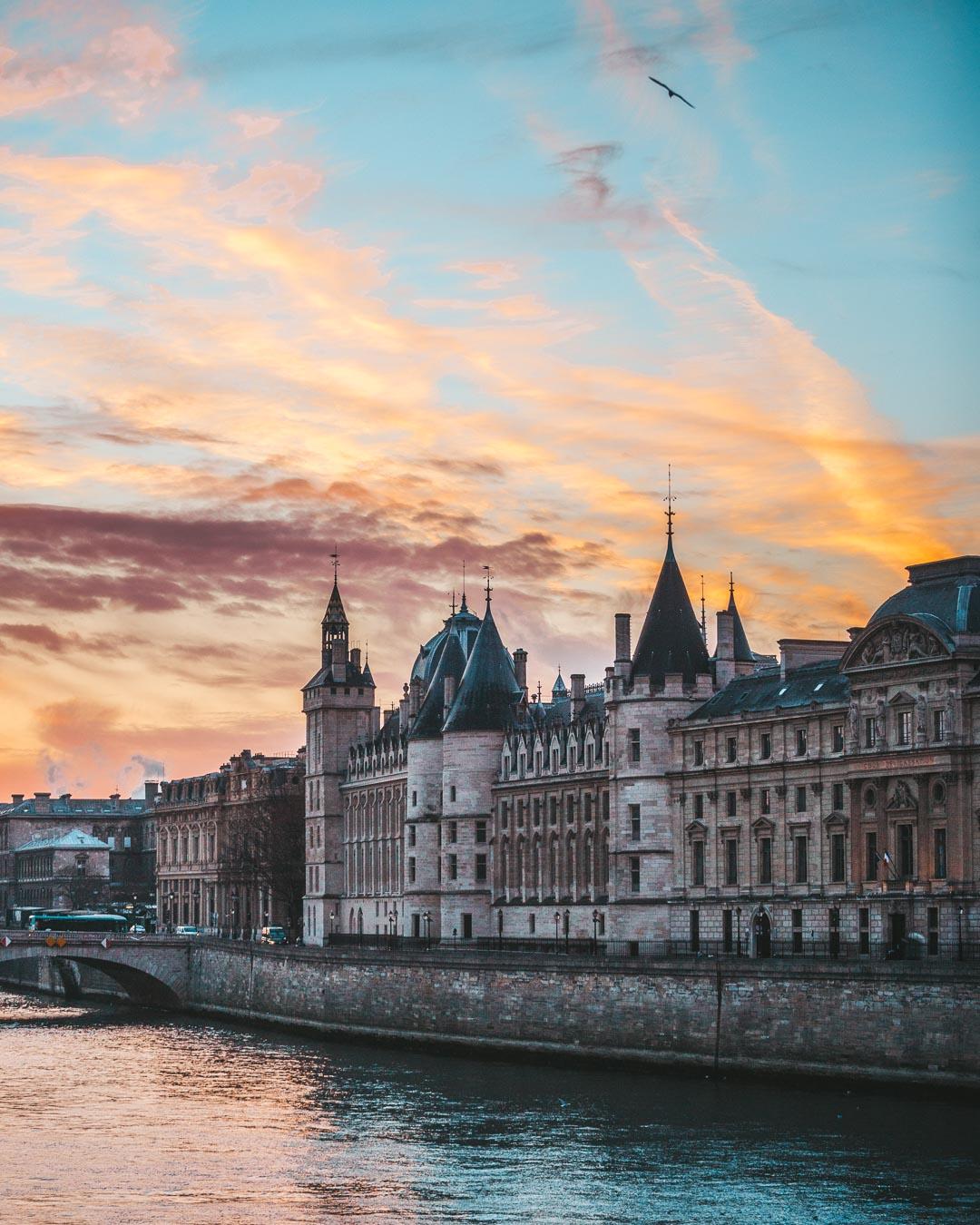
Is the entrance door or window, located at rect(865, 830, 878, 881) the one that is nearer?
window, located at rect(865, 830, 878, 881)

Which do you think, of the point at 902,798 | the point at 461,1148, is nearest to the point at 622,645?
the point at 902,798

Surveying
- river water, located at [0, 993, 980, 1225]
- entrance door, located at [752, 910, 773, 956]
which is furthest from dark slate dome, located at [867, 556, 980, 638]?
river water, located at [0, 993, 980, 1225]

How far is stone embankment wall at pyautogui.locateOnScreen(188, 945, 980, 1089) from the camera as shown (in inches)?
2854

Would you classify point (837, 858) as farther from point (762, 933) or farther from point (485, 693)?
point (485, 693)

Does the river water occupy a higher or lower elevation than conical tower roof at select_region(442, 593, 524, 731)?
lower

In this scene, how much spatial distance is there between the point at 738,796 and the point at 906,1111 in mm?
31692

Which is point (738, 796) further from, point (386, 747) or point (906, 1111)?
point (386, 747)

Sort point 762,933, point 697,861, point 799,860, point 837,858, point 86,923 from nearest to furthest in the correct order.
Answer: point 837,858
point 799,860
point 762,933
point 697,861
point 86,923

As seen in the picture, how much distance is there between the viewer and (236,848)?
170m

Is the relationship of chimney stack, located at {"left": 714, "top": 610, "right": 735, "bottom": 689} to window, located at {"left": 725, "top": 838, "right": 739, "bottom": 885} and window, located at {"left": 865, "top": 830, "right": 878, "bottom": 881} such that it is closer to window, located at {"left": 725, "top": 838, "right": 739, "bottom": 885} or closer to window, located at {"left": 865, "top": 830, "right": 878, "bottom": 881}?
window, located at {"left": 725, "top": 838, "right": 739, "bottom": 885}

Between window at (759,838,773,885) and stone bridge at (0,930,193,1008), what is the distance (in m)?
35.7

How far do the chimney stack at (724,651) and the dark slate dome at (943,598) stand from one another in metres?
15.6

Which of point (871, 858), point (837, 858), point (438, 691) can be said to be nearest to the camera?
point (871, 858)

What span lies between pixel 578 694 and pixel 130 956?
2545 centimetres
